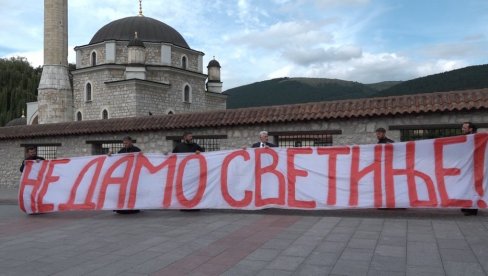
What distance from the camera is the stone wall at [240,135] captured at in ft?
37.5

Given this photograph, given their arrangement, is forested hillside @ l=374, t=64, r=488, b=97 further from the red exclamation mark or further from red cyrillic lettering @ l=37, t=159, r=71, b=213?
red cyrillic lettering @ l=37, t=159, r=71, b=213

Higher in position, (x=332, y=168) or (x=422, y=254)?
(x=332, y=168)

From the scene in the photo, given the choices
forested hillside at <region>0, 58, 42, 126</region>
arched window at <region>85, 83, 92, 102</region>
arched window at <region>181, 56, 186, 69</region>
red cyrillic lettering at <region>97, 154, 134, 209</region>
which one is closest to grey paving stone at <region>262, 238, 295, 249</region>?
red cyrillic lettering at <region>97, 154, 134, 209</region>

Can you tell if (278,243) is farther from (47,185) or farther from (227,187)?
(47,185)

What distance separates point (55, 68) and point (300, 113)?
80.2ft

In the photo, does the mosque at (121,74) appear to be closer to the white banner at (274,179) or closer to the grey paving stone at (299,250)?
the white banner at (274,179)

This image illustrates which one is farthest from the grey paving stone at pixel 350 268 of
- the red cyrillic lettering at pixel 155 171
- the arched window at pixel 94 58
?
the arched window at pixel 94 58

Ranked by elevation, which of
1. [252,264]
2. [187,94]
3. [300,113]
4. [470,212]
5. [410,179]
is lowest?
[252,264]

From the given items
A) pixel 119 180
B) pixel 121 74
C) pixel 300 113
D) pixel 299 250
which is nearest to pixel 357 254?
pixel 299 250

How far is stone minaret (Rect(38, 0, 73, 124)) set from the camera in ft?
99.9

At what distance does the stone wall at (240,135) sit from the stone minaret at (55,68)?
45.3 ft

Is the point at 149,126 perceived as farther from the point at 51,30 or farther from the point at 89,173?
the point at 51,30

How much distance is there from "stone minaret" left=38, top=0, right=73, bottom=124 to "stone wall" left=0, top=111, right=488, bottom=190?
13.8m

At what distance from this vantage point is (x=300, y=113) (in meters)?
12.8
